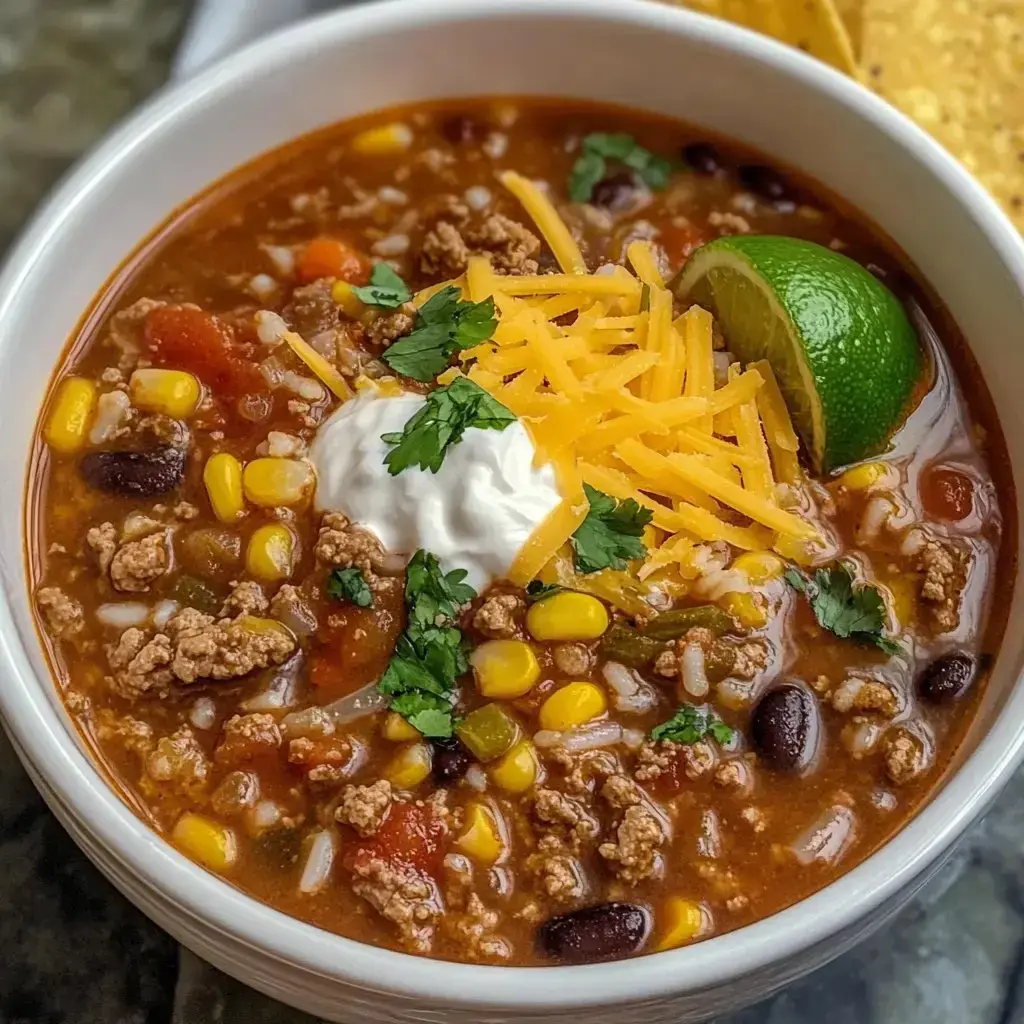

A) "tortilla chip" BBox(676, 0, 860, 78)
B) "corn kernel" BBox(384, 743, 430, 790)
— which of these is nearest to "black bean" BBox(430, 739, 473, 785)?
"corn kernel" BBox(384, 743, 430, 790)

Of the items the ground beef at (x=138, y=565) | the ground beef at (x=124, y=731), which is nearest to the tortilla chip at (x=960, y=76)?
the ground beef at (x=138, y=565)

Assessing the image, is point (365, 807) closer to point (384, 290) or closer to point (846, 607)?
point (846, 607)

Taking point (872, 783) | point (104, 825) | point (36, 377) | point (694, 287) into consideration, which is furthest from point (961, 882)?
point (36, 377)

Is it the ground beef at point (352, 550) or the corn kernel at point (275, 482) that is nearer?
the ground beef at point (352, 550)

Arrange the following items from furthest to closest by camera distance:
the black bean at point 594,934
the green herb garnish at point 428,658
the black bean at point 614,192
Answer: the black bean at point 614,192
the green herb garnish at point 428,658
the black bean at point 594,934

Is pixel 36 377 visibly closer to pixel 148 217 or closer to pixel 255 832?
pixel 148 217

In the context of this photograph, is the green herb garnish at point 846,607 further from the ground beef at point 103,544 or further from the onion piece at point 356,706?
the ground beef at point 103,544
